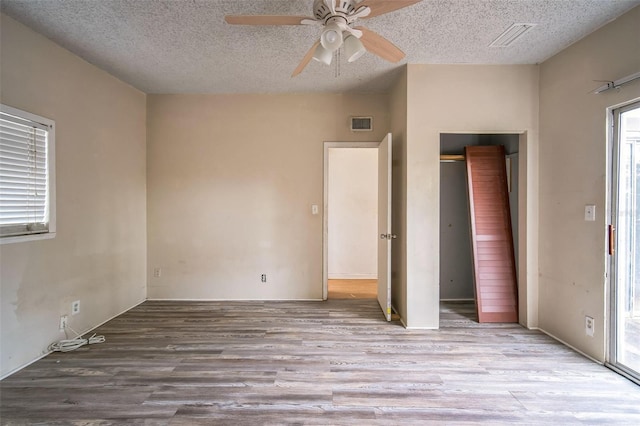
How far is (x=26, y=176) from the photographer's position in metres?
2.44

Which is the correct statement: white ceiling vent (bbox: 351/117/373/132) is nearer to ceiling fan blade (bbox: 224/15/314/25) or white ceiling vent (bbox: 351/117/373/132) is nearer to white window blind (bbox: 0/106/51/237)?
ceiling fan blade (bbox: 224/15/314/25)

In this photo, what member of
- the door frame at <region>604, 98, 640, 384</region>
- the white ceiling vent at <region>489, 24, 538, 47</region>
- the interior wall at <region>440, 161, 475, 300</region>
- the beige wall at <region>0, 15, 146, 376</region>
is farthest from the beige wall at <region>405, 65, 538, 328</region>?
the beige wall at <region>0, 15, 146, 376</region>

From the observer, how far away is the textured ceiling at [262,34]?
2.20 m

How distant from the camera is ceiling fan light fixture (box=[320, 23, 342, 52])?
1903 millimetres

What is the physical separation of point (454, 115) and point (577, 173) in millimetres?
1184

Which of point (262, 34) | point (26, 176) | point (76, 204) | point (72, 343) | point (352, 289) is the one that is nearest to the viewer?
A: point (26, 176)

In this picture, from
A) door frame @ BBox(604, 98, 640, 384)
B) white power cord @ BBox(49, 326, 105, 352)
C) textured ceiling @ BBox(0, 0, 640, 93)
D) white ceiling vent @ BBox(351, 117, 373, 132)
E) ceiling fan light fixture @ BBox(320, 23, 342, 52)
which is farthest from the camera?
white ceiling vent @ BBox(351, 117, 373, 132)

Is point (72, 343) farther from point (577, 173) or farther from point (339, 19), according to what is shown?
point (577, 173)

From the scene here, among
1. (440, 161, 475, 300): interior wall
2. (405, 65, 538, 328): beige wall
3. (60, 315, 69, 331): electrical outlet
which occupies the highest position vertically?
(405, 65, 538, 328): beige wall

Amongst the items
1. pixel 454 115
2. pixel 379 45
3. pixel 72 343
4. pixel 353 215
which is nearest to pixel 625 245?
pixel 454 115

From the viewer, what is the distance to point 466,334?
2980mm

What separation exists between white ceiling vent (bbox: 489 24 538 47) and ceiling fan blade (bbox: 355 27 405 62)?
106 cm

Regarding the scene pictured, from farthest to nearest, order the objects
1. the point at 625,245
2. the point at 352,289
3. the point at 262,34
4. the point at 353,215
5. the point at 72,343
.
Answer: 1. the point at 353,215
2. the point at 352,289
3. the point at 72,343
4. the point at 262,34
5. the point at 625,245

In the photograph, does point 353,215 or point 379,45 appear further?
point 353,215
